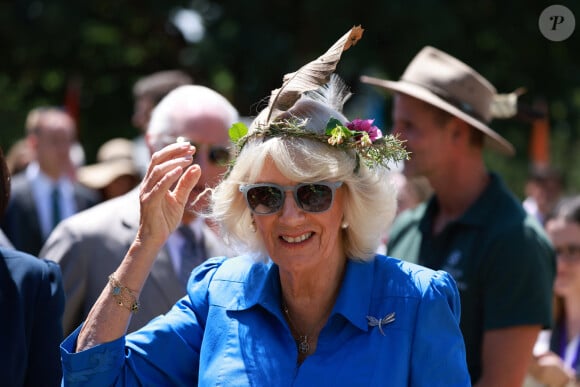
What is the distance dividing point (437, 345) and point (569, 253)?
11.6 feet

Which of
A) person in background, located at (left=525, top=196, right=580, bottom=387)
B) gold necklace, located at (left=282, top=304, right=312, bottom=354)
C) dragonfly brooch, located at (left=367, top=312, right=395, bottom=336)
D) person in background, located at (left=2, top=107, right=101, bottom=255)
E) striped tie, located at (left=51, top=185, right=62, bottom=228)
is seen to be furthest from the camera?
striped tie, located at (left=51, top=185, right=62, bottom=228)

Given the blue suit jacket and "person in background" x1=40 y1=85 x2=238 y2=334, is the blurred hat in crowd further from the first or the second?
the blue suit jacket

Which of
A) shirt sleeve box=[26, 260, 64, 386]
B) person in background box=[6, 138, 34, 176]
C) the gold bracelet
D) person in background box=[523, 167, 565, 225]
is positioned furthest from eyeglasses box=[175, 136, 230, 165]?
person in background box=[523, 167, 565, 225]

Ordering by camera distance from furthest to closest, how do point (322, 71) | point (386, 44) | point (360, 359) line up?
point (386, 44), point (322, 71), point (360, 359)

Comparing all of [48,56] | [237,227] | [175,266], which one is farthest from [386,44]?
[237,227]

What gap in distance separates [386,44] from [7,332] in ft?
32.0

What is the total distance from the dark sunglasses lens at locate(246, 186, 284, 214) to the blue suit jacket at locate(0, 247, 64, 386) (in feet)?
2.68

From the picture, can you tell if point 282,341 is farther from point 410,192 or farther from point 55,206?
point 55,206

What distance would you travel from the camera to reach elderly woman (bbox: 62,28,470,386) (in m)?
3.23

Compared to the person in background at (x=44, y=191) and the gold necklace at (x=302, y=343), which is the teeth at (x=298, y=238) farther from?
the person in background at (x=44, y=191)

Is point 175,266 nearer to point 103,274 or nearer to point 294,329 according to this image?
point 103,274

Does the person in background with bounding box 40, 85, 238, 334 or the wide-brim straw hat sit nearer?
the person in background with bounding box 40, 85, 238, 334

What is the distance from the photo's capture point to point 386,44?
12.8 metres

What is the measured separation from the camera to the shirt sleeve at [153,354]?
127 inches
